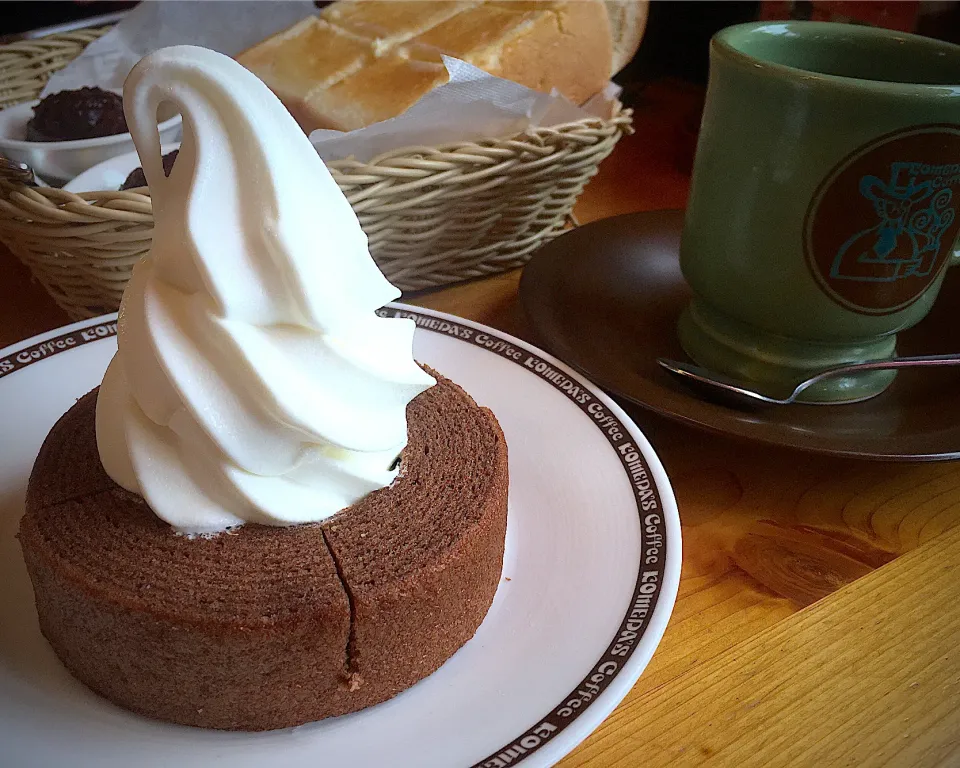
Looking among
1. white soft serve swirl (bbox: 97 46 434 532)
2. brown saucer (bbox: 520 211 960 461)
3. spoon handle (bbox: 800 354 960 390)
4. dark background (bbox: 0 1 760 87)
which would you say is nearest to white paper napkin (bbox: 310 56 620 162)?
brown saucer (bbox: 520 211 960 461)

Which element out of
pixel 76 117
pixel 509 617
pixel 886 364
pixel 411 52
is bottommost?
pixel 509 617

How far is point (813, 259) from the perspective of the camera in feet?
2.97

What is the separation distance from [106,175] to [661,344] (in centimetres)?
86

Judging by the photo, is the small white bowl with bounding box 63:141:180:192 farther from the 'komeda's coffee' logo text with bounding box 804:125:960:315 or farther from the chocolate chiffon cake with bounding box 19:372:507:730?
the 'komeda's coffee' logo text with bounding box 804:125:960:315

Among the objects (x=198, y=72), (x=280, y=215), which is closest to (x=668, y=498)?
(x=280, y=215)

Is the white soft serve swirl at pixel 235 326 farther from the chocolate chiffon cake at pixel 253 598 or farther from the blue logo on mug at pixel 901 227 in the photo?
the blue logo on mug at pixel 901 227

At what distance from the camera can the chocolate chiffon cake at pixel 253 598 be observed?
2.04 feet

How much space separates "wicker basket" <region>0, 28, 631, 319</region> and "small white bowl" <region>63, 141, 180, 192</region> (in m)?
0.13

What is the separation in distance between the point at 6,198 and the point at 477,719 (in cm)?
85

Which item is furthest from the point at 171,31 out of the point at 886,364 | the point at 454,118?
the point at 886,364

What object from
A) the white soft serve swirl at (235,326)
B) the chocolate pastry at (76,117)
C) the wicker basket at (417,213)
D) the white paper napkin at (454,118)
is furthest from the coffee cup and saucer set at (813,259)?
the chocolate pastry at (76,117)

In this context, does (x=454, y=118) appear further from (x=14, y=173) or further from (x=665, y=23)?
(x=665, y=23)

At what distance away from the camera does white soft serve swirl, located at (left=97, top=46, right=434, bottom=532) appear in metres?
0.66

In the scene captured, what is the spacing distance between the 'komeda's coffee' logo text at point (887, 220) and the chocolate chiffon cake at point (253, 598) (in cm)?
48
